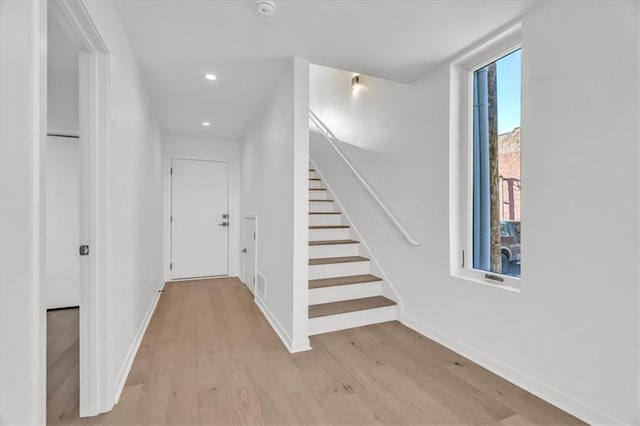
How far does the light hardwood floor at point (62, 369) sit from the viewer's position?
63.5 inches

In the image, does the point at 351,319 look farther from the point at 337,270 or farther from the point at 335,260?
the point at 335,260

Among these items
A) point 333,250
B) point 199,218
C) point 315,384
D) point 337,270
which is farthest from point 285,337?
point 199,218

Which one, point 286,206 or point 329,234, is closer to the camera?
point 286,206

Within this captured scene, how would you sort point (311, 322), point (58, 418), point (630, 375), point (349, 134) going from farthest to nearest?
1. point (349, 134)
2. point (311, 322)
3. point (58, 418)
4. point (630, 375)

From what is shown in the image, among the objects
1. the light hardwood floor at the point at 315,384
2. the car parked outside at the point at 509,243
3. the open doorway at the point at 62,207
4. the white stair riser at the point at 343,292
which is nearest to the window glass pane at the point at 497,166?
the car parked outside at the point at 509,243

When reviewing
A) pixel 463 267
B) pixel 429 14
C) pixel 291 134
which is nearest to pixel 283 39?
pixel 291 134

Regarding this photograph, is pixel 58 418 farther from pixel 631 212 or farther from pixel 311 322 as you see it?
pixel 631 212

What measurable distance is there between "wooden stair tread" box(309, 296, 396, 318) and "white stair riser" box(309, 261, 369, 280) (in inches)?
12.9

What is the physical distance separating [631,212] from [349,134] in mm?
2848

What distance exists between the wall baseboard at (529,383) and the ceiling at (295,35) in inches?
87.3

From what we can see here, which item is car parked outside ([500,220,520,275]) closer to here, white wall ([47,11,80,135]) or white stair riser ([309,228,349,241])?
white stair riser ([309,228,349,241])

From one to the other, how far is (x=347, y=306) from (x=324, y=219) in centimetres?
136

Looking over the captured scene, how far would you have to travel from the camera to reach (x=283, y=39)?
6.84 ft

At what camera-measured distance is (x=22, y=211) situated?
2.68 feet
